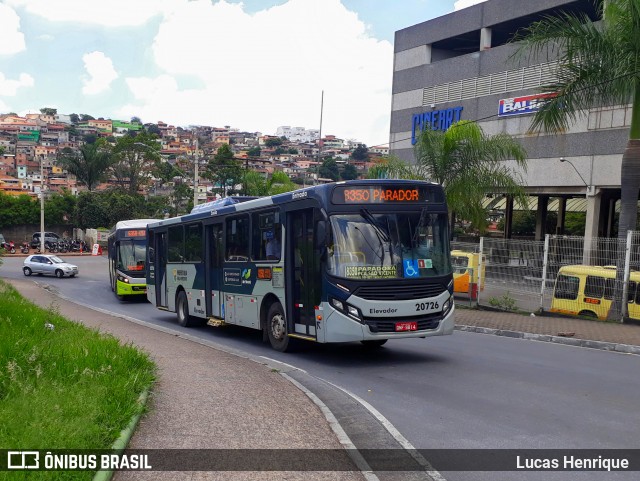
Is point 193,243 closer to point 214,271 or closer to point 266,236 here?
point 214,271

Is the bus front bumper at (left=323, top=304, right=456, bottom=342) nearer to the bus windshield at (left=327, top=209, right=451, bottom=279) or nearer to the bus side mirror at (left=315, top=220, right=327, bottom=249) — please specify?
the bus windshield at (left=327, top=209, right=451, bottom=279)

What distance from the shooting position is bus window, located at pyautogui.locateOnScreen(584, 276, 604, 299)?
60.3ft

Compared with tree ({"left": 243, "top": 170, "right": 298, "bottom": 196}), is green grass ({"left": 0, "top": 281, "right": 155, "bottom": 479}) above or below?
below

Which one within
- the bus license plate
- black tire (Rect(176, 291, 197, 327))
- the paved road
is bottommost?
black tire (Rect(176, 291, 197, 327))

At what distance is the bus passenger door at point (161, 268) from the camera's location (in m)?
20.6

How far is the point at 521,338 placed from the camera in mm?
16047

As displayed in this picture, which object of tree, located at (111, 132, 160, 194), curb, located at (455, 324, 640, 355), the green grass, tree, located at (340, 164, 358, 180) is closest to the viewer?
the green grass

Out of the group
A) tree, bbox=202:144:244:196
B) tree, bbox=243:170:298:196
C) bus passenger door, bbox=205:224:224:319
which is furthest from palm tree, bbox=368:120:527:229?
tree, bbox=202:144:244:196

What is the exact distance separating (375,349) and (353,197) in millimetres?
3685

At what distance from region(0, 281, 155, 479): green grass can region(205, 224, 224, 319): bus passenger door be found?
18.5 ft

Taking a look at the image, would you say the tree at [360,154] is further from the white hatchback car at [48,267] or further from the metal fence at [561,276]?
the metal fence at [561,276]

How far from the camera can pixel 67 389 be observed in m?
6.98

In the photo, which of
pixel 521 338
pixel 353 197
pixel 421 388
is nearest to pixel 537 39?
pixel 521 338

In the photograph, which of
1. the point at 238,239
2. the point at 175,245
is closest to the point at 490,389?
the point at 238,239
